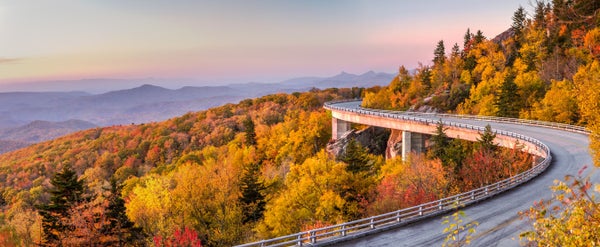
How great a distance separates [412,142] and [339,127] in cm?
2497

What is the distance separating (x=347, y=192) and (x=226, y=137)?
99216mm

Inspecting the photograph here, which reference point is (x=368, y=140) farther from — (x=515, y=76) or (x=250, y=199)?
(x=250, y=199)

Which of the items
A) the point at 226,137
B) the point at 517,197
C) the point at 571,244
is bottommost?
the point at 226,137

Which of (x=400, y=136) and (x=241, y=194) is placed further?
(x=400, y=136)

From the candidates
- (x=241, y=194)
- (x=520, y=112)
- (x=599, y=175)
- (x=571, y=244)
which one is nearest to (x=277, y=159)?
(x=241, y=194)

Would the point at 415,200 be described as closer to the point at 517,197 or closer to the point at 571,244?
the point at 517,197

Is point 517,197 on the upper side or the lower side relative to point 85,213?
upper

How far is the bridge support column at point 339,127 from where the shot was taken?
92.1m

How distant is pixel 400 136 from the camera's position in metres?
77.3

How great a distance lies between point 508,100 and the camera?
7231 centimetres

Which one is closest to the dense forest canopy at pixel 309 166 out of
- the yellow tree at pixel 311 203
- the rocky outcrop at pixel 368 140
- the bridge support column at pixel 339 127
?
the yellow tree at pixel 311 203

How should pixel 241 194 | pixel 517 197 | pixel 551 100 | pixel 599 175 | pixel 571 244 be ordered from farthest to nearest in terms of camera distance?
pixel 551 100 < pixel 241 194 < pixel 599 175 < pixel 517 197 < pixel 571 244

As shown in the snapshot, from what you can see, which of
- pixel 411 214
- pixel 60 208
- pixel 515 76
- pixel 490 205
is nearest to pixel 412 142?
pixel 515 76

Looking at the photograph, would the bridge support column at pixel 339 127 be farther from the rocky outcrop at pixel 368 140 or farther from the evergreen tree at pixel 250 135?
the evergreen tree at pixel 250 135
